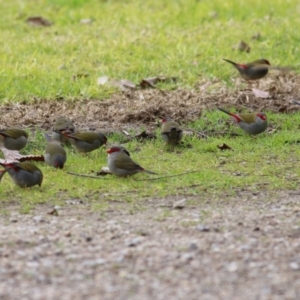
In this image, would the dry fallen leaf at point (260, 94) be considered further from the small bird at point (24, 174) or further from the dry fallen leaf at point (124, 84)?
the small bird at point (24, 174)

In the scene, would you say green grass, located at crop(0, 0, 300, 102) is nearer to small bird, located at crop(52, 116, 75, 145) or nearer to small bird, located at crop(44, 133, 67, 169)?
small bird, located at crop(52, 116, 75, 145)

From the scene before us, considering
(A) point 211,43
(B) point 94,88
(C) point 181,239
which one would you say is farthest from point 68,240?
(A) point 211,43

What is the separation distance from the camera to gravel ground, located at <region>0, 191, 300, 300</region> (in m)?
5.13

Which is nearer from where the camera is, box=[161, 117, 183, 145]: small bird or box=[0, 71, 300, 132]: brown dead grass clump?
box=[161, 117, 183, 145]: small bird

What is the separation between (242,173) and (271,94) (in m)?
2.85

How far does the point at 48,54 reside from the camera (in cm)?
1194

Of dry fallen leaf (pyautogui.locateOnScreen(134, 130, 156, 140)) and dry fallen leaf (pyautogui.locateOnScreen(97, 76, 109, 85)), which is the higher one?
dry fallen leaf (pyautogui.locateOnScreen(97, 76, 109, 85))

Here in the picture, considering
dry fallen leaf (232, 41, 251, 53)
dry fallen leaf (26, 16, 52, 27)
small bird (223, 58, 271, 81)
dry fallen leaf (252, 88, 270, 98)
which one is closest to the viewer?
small bird (223, 58, 271, 81)

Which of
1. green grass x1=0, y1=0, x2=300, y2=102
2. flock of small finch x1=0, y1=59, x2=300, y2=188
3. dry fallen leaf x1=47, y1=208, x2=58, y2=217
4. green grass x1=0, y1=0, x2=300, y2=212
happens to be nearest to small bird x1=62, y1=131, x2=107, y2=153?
flock of small finch x1=0, y1=59, x2=300, y2=188

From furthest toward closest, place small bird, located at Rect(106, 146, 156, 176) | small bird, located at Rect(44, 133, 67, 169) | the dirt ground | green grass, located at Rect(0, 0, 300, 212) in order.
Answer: small bird, located at Rect(44, 133, 67, 169) < small bird, located at Rect(106, 146, 156, 176) < green grass, located at Rect(0, 0, 300, 212) < the dirt ground

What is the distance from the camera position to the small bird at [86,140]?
8250 millimetres

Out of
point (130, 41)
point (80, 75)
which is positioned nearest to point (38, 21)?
point (130, 41)

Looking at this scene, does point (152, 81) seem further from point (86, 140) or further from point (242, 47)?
point (86, 140)

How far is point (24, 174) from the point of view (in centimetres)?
712
